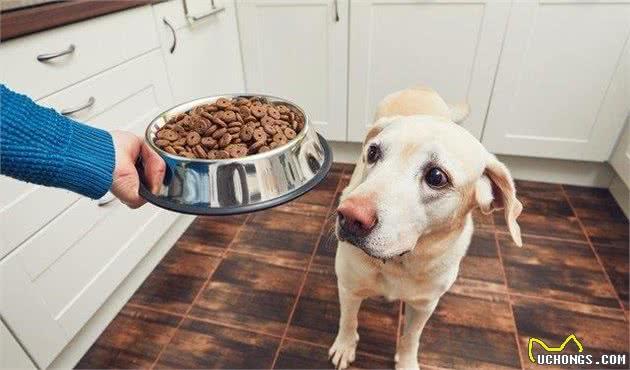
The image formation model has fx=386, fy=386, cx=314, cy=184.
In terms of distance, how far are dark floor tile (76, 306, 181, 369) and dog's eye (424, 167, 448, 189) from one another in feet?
3.68

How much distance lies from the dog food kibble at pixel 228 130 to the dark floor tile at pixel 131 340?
0.88 m

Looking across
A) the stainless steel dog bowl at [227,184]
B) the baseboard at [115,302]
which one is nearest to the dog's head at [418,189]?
the stainless steel dog bowl at [227,184]

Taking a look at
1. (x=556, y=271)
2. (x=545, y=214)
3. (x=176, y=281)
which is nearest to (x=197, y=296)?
(x=176, y=281)

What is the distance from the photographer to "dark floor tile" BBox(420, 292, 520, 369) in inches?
52.1

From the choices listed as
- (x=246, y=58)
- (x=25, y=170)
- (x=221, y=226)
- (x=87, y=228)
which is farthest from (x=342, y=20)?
(x=25, y=170)

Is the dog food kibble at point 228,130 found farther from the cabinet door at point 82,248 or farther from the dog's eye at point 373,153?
the cabinet door at point 82,248

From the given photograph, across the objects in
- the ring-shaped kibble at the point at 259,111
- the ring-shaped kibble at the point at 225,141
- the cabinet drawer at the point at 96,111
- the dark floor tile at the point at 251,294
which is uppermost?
the ring-shaped kibble at the point at 259,111

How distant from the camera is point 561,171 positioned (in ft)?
7.23

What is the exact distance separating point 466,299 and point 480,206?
2.51 ft

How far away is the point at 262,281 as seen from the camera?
162cm

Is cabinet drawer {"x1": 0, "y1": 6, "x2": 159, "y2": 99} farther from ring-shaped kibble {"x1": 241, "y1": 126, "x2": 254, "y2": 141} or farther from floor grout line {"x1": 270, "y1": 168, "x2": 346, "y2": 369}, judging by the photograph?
floor grout line {"x1": 270, "y1": 168, "x2": 346, "y2": 369}

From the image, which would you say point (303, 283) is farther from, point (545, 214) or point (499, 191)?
point (545, 214)

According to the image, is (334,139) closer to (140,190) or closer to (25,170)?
(140,190)

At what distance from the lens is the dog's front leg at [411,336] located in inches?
45.4
